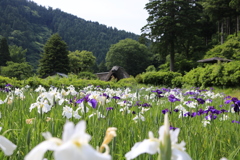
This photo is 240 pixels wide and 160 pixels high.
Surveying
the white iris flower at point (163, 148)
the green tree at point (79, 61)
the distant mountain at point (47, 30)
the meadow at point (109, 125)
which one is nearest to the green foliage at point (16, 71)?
the green tree at point (79, 61)

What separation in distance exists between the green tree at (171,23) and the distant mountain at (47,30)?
251ft

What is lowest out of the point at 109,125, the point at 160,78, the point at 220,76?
the point at 109,125

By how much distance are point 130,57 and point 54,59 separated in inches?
904

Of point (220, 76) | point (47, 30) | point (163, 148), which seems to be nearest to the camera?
point (163, 148)

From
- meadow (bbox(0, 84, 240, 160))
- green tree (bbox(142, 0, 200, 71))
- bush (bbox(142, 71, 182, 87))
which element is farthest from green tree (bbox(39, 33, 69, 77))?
meadow (bbox(0, 84, 240, 160))

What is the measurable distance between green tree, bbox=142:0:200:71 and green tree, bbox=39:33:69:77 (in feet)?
78.8

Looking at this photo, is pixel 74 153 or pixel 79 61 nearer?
pixel 74 153

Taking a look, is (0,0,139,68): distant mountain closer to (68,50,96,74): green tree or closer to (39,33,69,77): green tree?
(68,50,96,74): green tree

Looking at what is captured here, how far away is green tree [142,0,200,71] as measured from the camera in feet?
108

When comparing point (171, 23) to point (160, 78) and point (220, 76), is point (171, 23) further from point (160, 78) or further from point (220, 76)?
point (220, 76)

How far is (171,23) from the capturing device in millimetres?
33656

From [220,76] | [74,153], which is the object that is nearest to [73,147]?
[74,153]

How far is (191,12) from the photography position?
109 feet

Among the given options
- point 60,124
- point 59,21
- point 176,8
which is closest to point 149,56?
point 176,8
